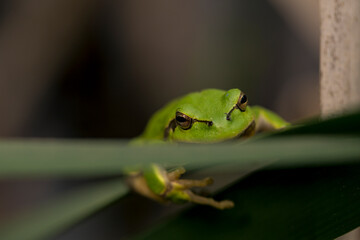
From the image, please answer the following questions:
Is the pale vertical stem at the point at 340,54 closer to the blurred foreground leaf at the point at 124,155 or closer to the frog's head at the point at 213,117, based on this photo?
the frog's head at the point at 213,117

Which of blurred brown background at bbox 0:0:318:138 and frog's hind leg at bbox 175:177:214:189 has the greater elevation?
blurred brown background at bbox 0:0:318:138

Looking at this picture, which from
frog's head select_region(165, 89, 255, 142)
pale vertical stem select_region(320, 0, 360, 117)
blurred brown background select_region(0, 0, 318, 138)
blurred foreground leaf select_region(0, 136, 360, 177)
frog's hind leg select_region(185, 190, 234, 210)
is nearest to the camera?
blurred foreground leaf select_region(0, 136, 360, 177)

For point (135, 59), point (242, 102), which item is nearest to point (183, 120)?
point (242, 102)

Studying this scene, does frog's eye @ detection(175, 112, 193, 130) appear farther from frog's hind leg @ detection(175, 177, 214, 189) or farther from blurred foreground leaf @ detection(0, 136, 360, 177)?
blurred foreground leaf @ detection(0, 136, 360, 177)

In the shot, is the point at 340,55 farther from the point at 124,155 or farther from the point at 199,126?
the point at 124,155

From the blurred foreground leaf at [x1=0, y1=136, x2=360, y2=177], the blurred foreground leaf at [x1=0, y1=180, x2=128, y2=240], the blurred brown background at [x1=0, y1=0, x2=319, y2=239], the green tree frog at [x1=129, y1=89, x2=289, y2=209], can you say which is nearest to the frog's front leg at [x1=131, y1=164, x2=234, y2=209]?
the green tree frog at [x1=129, y1=89, x2=289, y2=209]

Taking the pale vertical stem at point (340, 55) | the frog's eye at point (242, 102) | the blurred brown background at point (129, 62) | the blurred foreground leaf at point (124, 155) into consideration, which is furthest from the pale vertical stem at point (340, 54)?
the blurred brown background at point (129, 62)

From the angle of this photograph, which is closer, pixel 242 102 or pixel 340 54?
pixel 340 54

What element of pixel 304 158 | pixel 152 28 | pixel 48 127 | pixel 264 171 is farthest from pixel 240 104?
pixel 48 127
